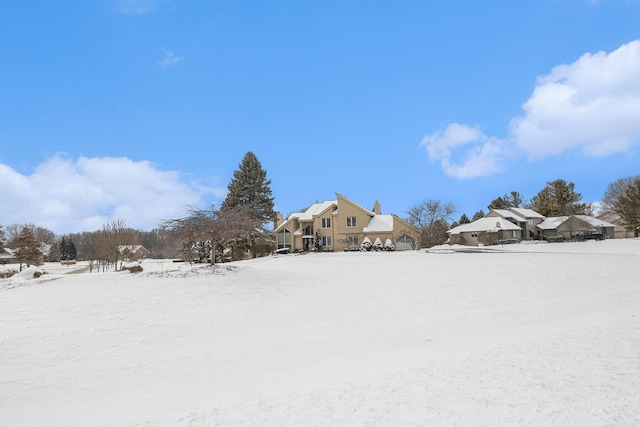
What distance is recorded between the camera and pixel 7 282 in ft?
62.2

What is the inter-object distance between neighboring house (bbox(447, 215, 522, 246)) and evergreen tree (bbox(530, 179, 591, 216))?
12.4 metres

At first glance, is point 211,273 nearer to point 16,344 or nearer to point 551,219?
point 16,344

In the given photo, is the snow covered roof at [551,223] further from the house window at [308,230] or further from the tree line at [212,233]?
the tree line at [212,233]

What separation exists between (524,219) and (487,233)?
13076mm

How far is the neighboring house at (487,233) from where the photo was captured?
6309 centimetres

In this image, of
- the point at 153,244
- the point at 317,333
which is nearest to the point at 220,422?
the point at 317,333

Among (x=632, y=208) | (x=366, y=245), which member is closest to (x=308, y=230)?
(x=366, y=245)

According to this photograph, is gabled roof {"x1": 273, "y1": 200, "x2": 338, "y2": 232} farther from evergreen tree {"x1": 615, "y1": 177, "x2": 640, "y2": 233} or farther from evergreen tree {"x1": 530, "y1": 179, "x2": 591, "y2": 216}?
evergreen tree {"x1": 530, "y1": 179, "x2": 591, "y2": 216}

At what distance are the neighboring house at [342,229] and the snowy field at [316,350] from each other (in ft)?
96.0

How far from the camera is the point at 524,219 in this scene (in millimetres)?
71625

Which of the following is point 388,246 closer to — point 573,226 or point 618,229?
point 573,226

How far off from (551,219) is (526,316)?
66.3 meters

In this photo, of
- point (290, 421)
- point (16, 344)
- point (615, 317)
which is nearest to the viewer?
point (290, 421)

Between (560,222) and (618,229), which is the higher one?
(560,222)
